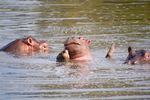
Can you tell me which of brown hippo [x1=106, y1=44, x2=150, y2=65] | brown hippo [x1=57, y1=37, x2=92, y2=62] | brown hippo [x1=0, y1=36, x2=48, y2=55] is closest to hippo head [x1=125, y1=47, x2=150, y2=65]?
brown hippo [x1=106, y1=44, x2=150, y2=65]

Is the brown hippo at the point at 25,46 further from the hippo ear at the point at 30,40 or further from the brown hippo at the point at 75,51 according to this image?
the brown hippo at the point at 75,51

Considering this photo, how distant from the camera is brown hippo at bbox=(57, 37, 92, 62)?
12422 mm

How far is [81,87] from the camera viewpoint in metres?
9.59

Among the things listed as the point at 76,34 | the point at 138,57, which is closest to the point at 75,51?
the point at 138,57

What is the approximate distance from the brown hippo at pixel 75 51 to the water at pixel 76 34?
0.19 metres

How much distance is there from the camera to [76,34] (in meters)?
16.0

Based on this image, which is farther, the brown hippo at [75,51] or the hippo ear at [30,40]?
the hippo ear at [30,40]

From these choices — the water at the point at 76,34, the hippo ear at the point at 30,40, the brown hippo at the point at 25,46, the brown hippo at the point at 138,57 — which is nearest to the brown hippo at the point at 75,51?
the water at the point at 76,34

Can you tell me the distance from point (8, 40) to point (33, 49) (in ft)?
3.01

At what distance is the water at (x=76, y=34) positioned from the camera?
936cm

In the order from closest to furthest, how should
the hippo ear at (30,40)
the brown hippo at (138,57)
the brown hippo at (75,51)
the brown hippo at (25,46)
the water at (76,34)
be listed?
1. the water at (76,34)
2. the brown hippo at (138,57)
3. the brown hippo at (75,51)
4. the brown hippo at (25,46)
5. the hippo ear at (30,40)

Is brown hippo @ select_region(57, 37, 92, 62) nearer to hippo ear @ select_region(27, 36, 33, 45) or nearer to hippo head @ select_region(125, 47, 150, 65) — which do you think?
hippo head @ select_region(125, 47, 150, 65)

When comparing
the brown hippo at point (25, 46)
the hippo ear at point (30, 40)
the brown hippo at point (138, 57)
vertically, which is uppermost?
the brown hippo at point (138, 57)

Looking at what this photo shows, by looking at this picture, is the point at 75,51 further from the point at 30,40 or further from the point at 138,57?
the point at 30,40
